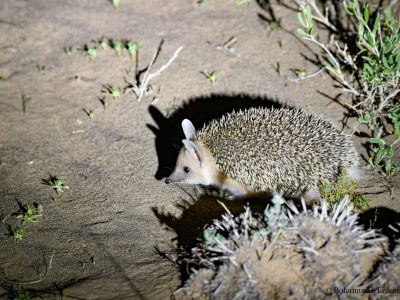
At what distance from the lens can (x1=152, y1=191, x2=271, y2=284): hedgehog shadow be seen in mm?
3993

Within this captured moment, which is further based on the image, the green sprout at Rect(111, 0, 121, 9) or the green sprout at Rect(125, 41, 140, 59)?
the green sprout at Rect(111, 0, 121, 9)

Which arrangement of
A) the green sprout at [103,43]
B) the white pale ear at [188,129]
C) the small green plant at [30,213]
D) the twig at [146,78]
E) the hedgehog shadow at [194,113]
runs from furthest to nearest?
1. the green sprout at [103,43]
2. the twig at [146,78]
3. the hedgehog shadow at [194,113]
4. the white pale ear at [188,129]
5. the small green plant at [30,213]

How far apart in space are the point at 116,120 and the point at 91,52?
5.29ft

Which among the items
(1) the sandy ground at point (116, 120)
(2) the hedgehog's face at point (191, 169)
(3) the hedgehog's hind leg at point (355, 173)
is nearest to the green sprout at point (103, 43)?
(1) the sandy ground at point (116, 120)

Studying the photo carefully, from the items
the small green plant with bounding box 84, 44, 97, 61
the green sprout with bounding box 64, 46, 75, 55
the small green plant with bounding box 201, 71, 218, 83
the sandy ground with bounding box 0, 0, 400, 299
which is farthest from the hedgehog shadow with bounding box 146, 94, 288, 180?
the green sprout with bounding box 64, 46, 75, 55

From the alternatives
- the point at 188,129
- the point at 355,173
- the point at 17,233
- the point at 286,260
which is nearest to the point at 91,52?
the point at 188,129

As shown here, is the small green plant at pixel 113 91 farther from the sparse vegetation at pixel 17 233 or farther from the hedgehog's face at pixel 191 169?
the sparse vegetation at pixel 17 233

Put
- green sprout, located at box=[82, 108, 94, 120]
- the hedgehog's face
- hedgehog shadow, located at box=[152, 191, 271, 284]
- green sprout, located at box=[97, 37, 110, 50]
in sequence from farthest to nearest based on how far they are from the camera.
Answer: green sprout, located at box=[97, 37, 110, 50], green sprout, located at box=[82, 108, 94, 120], the hedgehog's face, hedgehog shadow, located at box=[152, 191, 271, 284]

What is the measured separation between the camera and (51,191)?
502cm

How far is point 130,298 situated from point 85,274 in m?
0.59

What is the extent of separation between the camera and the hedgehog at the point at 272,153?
4.68 metres

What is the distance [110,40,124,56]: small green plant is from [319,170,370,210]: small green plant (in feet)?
14.5

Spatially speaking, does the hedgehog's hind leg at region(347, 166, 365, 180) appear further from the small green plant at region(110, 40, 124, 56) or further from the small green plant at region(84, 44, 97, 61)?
the small green plant at region(84, 44, 97, 61)

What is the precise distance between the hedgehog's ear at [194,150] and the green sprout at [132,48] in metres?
2.92
